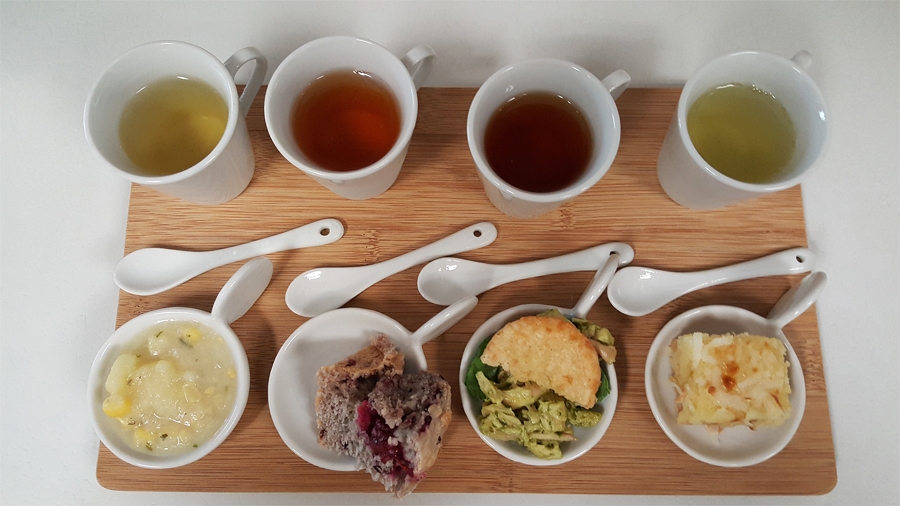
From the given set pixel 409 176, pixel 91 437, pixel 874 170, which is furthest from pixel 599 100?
pixel 91 437

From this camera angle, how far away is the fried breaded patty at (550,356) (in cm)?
122

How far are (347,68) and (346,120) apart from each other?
0.13m

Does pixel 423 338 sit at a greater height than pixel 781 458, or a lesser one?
greater

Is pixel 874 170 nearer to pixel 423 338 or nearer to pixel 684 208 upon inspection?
pixel 684 208

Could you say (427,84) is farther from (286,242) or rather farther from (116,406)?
(116,406)

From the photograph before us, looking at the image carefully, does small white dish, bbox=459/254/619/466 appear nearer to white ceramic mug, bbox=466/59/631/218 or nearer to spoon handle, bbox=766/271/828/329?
white ceramic mug, bbox=466/59/631/218

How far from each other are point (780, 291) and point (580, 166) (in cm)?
69

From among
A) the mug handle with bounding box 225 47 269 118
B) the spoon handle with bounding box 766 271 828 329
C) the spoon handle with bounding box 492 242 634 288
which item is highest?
the mug handle with bounding box 225 47 269 118

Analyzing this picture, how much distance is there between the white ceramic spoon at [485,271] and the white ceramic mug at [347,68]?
29 cm

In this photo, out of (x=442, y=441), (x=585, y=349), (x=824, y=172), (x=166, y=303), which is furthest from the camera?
(x=824, y=172)

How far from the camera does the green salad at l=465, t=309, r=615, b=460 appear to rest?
1.25 metres

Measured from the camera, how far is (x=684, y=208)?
4.91ft

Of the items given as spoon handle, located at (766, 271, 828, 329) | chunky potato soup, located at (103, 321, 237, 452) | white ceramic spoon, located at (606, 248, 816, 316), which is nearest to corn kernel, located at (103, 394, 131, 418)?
chunky potato soup, located at (103, 321, 237, 452)

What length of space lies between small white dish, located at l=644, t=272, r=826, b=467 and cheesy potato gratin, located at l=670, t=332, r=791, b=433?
0.06m
